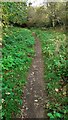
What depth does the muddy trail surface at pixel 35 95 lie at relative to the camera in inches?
212

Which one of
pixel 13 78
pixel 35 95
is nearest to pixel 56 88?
pixel 35 95

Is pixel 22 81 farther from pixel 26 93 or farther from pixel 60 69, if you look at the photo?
pixel 60 69

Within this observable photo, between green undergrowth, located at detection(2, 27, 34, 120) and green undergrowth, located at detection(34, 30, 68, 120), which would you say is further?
green undergrowth, located at detection(2, 27, 34, 120)

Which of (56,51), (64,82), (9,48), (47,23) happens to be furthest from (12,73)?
(47,23)

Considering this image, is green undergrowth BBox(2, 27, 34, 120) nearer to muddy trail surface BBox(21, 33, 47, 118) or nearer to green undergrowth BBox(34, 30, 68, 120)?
muddy trail surface BBox(21, 33, 47, 118)

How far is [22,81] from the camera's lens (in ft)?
23.4

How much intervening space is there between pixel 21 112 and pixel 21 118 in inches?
9.0

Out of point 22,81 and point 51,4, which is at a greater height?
point 51,4

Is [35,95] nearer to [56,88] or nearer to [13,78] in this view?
[56,88]

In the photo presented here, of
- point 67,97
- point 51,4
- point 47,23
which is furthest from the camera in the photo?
point 47,23

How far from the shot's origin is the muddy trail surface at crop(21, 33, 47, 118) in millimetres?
5392

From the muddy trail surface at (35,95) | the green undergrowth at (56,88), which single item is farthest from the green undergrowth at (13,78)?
the green undergrowth at (56,88)

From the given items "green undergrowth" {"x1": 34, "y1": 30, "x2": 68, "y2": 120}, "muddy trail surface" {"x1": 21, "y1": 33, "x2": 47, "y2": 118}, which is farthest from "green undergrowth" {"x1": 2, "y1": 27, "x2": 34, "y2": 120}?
"green undergrowth" {"x1": 34, "y1": 30, "x2": 68, "y2": 120}

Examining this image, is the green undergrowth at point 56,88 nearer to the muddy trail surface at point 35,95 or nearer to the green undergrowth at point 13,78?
the muddy trail surface at point 35,95
